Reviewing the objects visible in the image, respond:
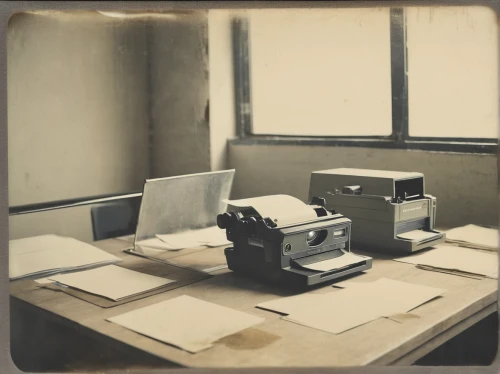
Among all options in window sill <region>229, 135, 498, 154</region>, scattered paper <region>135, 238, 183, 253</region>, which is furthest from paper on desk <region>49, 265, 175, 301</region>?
window sill <region>229, 135, 498, 154</region>

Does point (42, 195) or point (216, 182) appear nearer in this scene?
point (216, 182)

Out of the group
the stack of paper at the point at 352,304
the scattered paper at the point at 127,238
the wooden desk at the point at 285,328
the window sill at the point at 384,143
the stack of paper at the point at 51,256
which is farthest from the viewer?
the window sill at the point at 384,143

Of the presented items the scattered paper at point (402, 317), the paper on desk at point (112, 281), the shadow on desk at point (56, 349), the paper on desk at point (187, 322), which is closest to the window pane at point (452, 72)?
the scattered paper at point (402, 317)

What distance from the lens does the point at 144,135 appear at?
3.06 m

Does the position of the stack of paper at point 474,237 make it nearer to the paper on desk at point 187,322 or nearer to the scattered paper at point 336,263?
the scattered paper at point 336,263

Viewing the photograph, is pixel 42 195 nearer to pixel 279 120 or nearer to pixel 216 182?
pixel 216 182

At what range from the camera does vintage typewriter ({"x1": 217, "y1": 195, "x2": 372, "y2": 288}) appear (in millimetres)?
1645

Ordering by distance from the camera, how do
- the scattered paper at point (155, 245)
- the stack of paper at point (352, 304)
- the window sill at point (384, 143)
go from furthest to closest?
the window sill at point (384, 143), the scattered paper at point (155, 245), the stack of paper at point (352, 304)

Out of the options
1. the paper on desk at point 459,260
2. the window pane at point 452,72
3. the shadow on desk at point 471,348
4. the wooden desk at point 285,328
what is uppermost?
the window pane at point 452,72

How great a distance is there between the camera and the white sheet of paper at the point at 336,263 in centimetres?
168

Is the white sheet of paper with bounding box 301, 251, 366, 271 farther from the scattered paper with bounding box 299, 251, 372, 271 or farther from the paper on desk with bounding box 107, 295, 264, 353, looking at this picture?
the paper on desk with bounding box 107, 295, 264, 353

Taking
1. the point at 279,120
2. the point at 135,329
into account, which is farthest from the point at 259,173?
the point at 135,329

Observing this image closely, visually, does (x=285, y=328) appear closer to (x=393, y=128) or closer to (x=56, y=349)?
(x=56, y=349)

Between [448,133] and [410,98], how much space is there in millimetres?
234
